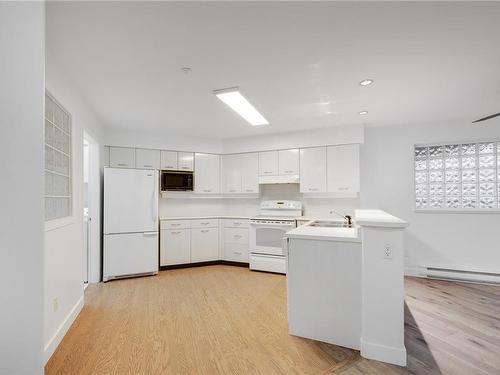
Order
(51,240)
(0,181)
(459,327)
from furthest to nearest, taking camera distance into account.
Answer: (459,327)
(51,240)
(0,181)

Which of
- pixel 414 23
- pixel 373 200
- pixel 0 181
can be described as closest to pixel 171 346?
pixel 0 181

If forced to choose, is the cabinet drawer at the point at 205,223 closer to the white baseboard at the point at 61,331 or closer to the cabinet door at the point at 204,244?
the cabinet door at the point at 204,244

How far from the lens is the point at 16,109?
1078mm

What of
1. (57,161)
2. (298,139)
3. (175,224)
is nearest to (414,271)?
(298,139)

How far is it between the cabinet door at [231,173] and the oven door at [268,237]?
894 millimetres

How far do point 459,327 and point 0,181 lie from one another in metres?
3.61

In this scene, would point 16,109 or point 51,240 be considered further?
point 51,240

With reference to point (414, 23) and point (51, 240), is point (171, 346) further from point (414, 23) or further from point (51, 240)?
point (414, 23)

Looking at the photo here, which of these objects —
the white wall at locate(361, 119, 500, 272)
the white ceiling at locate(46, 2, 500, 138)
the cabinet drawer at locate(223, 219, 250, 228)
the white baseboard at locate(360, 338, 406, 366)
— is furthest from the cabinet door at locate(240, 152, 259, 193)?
the white baseboard at locate(360, 338, 406, 366)

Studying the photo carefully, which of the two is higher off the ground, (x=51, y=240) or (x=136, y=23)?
(x=136, y=23)

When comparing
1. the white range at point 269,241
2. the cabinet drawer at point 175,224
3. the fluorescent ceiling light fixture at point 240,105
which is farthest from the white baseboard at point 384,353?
the cabinet drawer at point 175,224

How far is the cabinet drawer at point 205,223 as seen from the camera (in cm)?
486

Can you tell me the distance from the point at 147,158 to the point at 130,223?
122cm

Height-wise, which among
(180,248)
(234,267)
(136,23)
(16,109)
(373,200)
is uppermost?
(136,23)
